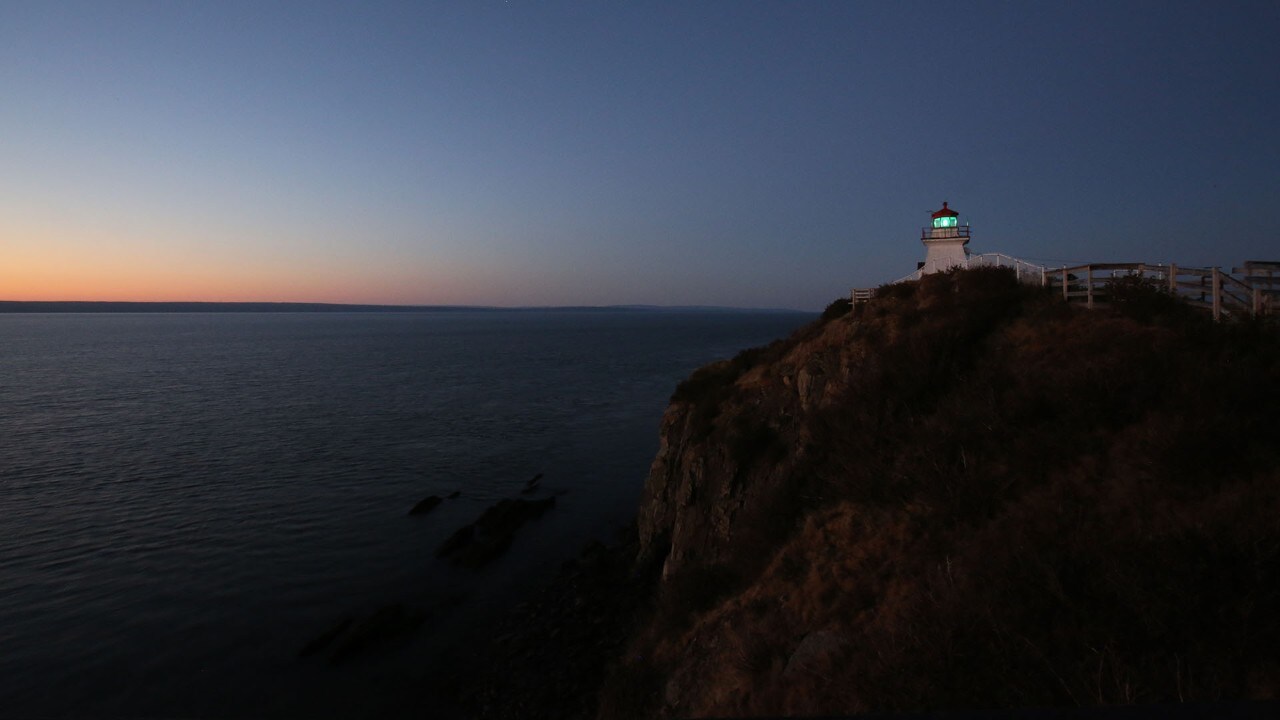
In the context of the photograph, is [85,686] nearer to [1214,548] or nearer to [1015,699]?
[1015,699]

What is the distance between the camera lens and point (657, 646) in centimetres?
1260

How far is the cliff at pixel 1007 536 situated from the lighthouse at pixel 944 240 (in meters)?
14.1

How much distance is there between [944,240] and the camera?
1261 inches

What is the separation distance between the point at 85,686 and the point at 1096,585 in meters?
23.4

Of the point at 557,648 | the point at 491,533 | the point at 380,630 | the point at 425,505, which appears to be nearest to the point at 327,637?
the point at 380,630

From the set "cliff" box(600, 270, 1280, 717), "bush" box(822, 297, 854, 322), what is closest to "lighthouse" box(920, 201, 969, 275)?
"bush" box(822, 297, 854, 322)

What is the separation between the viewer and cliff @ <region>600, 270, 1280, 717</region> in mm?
6383

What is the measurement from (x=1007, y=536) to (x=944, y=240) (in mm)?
27574

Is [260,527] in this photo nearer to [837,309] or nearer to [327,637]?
[327,637]

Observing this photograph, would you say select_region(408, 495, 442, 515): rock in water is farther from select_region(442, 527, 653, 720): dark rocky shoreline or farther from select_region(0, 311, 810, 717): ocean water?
select_region(442, 527, 653, 720): dark rocky shoreline

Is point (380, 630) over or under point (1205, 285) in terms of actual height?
under

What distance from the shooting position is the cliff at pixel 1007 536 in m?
6.38

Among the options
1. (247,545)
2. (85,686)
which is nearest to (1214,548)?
(85,686)

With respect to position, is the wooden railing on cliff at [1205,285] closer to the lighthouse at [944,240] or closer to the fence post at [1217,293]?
the fence post at [1217,293]
